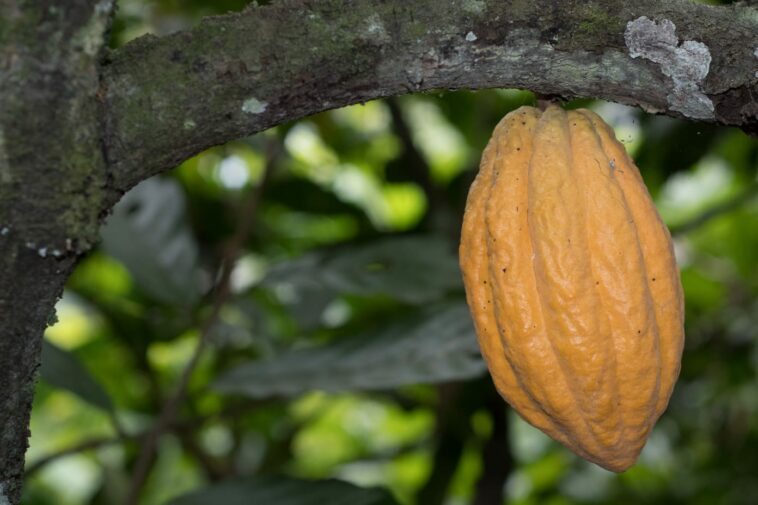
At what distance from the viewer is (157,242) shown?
1.94m

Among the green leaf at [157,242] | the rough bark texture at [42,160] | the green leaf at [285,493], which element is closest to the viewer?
the rough bark texture at [42,160]

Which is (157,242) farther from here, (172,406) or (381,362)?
(381,362)

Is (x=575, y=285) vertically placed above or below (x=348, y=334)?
above

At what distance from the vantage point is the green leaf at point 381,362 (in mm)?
1462

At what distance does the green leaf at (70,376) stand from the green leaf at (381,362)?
0.20m

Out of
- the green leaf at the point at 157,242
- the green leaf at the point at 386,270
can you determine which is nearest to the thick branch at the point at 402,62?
the green leaf at the point at 386,270

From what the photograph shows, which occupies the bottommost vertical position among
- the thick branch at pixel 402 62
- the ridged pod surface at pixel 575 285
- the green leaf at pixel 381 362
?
the green leaf at pixel 381 362

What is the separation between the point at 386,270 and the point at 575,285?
38.1 inches

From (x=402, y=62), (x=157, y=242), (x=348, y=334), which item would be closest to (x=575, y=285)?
(x=402, y=62)

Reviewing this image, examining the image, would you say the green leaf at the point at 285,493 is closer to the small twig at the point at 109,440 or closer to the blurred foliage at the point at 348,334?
the blurred foliage at the point at 348,334

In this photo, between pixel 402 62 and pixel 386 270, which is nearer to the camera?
pixel 402 62

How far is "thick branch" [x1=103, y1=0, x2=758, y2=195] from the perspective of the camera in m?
0.75

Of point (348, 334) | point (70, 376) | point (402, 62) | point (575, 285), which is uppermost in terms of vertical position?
point (402, 62)

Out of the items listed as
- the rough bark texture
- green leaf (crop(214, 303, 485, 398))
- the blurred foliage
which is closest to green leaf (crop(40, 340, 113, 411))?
the blurred foliage
